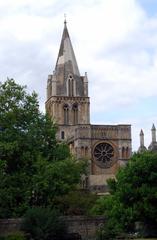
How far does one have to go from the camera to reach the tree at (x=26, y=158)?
43.4 m

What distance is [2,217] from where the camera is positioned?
41.8m

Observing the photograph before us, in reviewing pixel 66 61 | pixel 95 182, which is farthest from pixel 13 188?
pixel 66 61

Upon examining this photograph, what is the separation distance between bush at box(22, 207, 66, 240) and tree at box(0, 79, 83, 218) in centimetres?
486

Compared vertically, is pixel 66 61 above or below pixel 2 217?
above

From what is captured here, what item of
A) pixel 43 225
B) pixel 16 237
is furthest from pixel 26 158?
pixel 16 237

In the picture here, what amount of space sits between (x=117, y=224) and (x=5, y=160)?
11.0m

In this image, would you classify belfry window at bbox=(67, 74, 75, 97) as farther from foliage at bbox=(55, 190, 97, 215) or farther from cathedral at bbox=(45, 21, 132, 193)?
foliage at bbox=(55, 190, 97, 215)

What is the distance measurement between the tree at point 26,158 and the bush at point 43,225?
16.0 ft

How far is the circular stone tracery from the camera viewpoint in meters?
99.8

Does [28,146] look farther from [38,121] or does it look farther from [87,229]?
[87,229]

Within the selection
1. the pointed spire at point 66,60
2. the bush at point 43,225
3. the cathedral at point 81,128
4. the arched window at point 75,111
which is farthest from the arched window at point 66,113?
the bush at point 43,225

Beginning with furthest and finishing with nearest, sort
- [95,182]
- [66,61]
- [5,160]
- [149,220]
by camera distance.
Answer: [66,61]
[95,182]
[5,160]
[149,220]

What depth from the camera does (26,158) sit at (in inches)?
1766

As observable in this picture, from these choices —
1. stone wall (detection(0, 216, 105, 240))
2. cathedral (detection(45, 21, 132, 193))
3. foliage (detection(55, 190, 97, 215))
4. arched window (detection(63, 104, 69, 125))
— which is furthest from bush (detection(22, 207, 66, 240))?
arched window (detection(63, 104, 69, 125))
